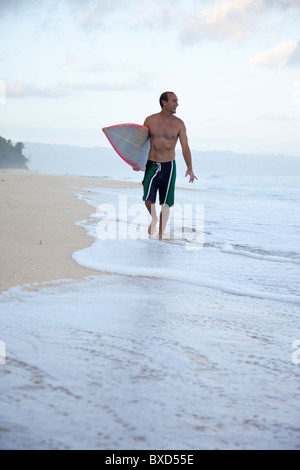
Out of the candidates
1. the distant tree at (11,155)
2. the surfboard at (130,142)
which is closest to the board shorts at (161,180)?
the surfboard at (130,142)

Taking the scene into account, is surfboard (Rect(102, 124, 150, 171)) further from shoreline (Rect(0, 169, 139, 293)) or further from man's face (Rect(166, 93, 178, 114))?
shoreline (Rect(0, 169, 139, 293))

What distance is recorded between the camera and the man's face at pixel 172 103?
18.5ft

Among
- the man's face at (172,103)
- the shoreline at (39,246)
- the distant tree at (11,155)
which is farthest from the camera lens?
the distant tree at (11,155)

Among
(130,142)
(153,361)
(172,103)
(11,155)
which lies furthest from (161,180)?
(11,155)

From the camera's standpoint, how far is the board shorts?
5.94m

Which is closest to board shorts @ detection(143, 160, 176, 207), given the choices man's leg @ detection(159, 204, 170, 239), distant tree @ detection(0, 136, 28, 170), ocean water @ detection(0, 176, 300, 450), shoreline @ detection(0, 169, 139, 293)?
man's leg @ detection(159, 204, 170, 239)

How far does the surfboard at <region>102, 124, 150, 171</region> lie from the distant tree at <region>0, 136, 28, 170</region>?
148 ft

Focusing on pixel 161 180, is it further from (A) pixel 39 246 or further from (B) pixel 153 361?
(B) pixel 153 361

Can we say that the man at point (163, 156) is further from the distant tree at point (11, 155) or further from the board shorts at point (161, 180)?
the distant tree at point (11, 155)

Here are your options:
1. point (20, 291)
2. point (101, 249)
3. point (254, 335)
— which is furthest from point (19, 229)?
point (254, 335)

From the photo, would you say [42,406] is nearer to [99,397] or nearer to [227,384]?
[99,397]

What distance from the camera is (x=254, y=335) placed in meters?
2.14
